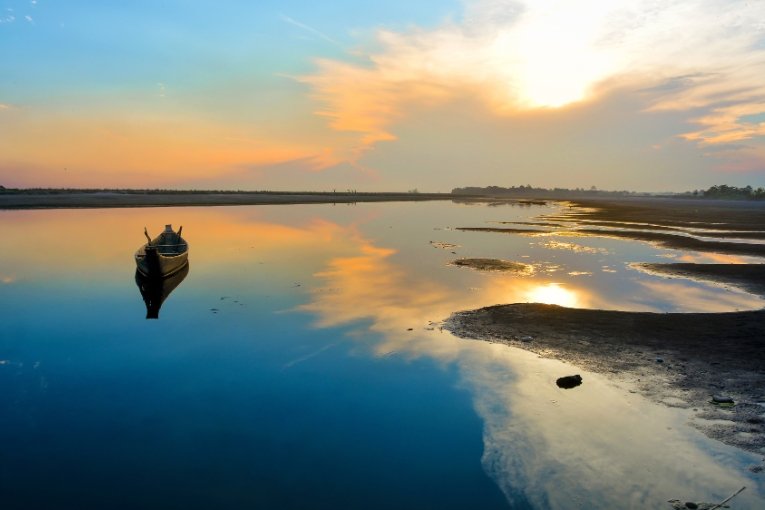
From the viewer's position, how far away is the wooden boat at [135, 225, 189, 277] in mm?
24891

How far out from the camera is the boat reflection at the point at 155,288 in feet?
71.2

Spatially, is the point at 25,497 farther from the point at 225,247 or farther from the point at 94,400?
the point at 225,247

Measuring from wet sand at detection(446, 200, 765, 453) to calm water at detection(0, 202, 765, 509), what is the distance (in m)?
0.71

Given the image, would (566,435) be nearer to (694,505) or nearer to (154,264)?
(694,505)

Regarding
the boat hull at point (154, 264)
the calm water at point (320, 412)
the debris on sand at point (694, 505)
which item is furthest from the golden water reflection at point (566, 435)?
the boat hull at point (154, 264)

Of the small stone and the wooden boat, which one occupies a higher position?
the wooden boat

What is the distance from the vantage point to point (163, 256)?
26125 mm

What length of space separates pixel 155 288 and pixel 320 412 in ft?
57.5

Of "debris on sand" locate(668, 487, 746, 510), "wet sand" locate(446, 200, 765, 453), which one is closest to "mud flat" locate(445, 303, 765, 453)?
"wet sand" locate(446, 200, 765, 453)

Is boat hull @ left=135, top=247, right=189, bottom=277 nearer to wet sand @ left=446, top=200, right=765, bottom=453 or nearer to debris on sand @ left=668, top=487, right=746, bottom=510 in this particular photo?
wet sand @ left=446, top=200, right=765, bottom=453

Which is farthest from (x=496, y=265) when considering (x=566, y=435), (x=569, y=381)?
(x=566, y=435)

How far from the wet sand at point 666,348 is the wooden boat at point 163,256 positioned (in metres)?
16.4

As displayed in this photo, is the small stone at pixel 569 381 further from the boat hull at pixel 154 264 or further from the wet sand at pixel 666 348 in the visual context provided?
the boat hull at pixel 154 264

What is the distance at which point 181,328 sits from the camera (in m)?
18.5
